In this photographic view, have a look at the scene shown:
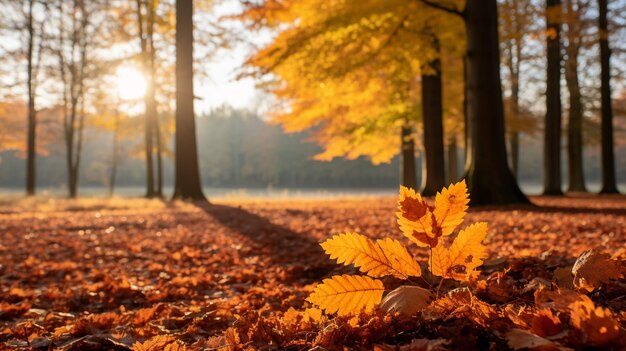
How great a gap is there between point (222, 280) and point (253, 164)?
2529 inches

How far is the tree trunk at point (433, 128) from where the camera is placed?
1198 centimetres

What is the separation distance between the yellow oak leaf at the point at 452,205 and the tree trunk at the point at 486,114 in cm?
702

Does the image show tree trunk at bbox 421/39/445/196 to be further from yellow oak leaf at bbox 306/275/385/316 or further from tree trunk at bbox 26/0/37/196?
tree trunk at bbox 26/0/37/196

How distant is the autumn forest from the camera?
137 centimetres

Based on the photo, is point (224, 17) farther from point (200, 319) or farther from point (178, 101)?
point (200, 319)

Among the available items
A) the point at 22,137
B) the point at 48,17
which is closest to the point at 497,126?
the point at 48,17

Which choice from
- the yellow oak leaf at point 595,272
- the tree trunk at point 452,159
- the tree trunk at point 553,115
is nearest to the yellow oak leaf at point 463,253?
the yellow oak leaf at point 595,272

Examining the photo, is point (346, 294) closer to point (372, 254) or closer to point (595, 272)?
point (372, 254)

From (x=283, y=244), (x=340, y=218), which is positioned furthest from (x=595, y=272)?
(x=340, y=218)

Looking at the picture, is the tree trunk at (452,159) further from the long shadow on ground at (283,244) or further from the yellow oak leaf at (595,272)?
the yellow oak leaf at (595,272)

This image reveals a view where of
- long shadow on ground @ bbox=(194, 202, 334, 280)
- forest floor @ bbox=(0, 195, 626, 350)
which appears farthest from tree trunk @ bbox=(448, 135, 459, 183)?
long shadow on ground @ bbox=(194, 202, 334, 280)

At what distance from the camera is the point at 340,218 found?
6.85 metres

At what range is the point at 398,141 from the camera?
687 inches

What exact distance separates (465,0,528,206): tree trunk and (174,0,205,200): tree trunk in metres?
6.76
